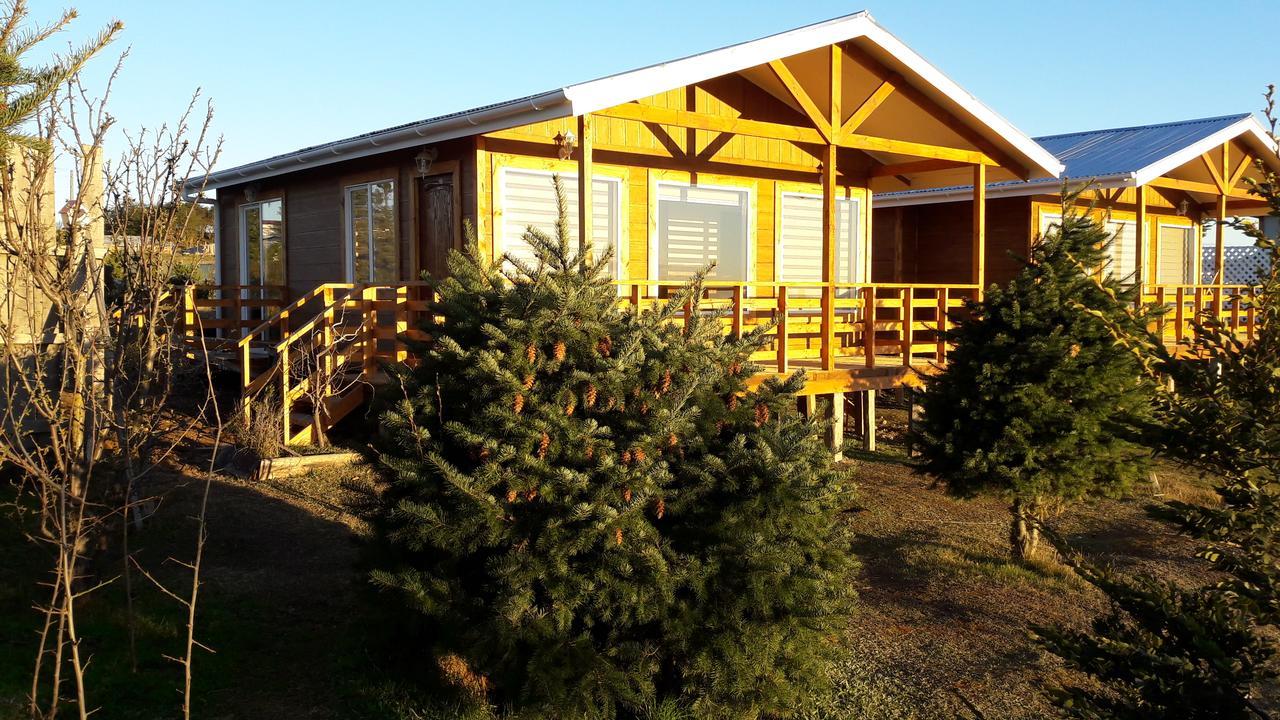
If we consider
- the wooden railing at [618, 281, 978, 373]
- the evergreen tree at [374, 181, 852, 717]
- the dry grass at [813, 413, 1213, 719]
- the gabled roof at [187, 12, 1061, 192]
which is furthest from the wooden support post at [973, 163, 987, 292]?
the evergreen tree at [374, 181, 852, 717]

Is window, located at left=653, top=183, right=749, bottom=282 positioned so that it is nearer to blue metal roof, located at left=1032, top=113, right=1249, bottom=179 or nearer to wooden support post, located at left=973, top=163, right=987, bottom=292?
wooden support post, located at left=973, top=163, right=987, bottom=292

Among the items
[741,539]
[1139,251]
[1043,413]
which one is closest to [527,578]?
[741,539]

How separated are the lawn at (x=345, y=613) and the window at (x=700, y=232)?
3.72 meters

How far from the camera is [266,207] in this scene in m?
14.8

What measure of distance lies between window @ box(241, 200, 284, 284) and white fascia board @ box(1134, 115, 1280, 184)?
11.8 metres

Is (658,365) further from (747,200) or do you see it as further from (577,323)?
(747,200)

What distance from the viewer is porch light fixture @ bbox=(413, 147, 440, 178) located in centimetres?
1123

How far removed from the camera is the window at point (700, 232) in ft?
40.2

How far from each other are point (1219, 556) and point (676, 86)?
22.4 ft

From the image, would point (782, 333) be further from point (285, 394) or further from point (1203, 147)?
point (1203, 147)

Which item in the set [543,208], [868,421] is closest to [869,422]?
[868,421]

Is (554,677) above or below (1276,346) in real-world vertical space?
below

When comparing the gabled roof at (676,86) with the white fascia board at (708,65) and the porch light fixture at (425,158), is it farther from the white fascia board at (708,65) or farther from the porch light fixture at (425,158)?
the porch light fixture at (425,158)

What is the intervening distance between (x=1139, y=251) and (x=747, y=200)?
15.9 ft
